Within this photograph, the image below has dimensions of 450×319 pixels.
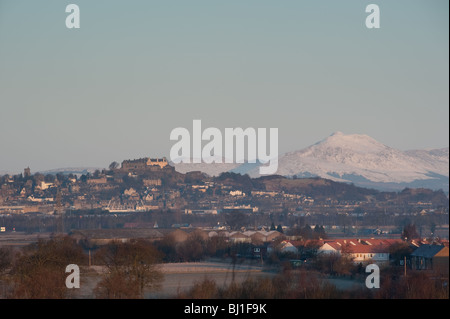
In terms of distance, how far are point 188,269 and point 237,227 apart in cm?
4042

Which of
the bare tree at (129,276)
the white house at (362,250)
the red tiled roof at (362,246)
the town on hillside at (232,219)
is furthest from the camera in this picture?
the red tiled roof at (362,246)

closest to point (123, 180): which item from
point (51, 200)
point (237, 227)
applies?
point (51, 200)

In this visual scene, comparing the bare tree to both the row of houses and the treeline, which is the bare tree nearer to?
the treeline

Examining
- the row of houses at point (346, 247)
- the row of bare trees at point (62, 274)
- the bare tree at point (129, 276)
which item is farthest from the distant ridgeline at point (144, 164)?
the bare tree at point (129, 276)

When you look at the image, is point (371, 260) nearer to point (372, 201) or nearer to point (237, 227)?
point (237, 227)

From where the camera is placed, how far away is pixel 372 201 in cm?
11900

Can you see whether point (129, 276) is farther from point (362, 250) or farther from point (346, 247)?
point (346, 247)

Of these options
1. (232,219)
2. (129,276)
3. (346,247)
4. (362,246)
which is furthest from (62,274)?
(232,219)

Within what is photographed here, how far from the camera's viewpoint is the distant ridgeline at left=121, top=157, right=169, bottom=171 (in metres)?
160

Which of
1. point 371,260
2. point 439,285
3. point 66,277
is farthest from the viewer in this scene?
point 371,260

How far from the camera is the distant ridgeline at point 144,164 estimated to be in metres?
160

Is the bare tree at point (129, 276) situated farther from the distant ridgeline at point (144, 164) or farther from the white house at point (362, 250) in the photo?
the distant ridgeline at point (144, 164)

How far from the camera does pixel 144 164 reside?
6412 inches

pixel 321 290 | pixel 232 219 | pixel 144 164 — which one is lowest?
pixel 232 219
